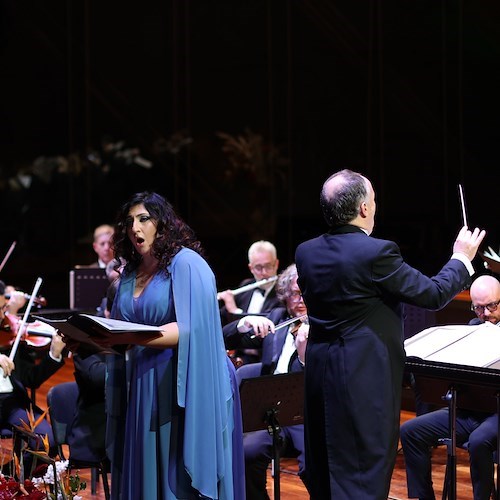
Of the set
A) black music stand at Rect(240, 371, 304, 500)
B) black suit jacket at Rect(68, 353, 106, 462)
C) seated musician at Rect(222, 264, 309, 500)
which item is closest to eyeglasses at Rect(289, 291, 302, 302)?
seated musician at Rect(222, 264, 309, 500)

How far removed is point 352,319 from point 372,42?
225 inches

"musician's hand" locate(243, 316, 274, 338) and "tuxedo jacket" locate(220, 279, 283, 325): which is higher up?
"musician's hand" locate(243, 316, 274, 338)

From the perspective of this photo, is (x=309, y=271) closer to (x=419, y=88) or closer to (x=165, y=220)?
(x=165, y=220)

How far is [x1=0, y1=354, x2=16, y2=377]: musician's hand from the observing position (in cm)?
446

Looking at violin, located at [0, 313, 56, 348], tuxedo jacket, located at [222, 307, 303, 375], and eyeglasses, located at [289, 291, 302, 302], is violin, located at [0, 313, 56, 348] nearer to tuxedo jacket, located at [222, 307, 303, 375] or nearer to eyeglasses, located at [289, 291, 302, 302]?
tuxedo jacket, located at [222, 307, 303, 375]

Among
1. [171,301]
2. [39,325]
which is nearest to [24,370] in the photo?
[39,325]

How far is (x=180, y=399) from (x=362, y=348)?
0.60 meters

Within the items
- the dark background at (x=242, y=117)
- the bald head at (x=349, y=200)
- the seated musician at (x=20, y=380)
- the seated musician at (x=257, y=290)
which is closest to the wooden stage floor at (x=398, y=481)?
the seated musician at (x=20, y=380)

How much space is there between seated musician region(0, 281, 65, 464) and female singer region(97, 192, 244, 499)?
140cm

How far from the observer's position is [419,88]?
7906 mm

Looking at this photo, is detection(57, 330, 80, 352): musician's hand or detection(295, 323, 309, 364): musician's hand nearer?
detection(57, 330, 80, 352): musician's hand

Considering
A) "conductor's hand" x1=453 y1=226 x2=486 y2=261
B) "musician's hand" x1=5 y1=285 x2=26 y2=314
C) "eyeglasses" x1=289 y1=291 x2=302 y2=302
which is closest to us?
"conductor's hand" x1=453 y1=226 x2=486 y2=261

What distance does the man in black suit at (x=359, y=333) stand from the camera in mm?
2875

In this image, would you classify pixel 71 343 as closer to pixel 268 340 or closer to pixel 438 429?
pixel 268 340
